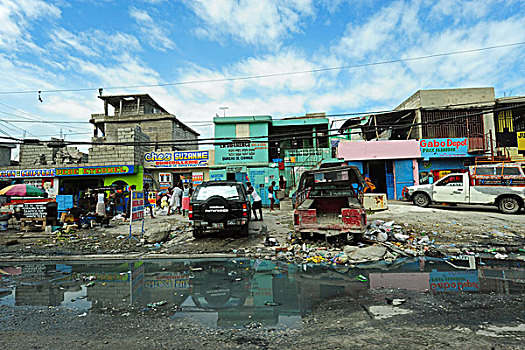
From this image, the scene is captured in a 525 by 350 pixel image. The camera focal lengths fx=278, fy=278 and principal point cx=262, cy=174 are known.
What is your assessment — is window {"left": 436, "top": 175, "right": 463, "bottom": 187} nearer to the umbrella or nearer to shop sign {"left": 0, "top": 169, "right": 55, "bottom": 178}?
the umbrella

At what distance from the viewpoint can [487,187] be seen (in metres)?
12.6

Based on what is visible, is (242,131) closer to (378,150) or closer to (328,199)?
(378,150)

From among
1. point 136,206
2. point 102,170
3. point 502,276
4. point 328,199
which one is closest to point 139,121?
point 102,170

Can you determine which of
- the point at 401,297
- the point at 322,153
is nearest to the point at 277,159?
the point at 322,153

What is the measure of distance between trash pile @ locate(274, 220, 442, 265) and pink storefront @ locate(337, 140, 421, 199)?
11.6 metres

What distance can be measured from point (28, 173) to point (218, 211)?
20.1 meters

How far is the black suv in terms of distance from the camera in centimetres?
823

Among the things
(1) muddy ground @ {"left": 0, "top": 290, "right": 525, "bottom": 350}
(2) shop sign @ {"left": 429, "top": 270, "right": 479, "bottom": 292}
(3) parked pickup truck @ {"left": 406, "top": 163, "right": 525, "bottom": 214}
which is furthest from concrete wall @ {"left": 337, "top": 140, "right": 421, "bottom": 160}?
(1) muddy ground @ {"left": 0, "top": 290, "right": 525, "bottom": 350}

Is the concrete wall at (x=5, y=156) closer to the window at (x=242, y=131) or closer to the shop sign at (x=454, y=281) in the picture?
the window at (x=242, y=131)

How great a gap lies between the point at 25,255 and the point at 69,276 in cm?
298

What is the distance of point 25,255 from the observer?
24.7 ft

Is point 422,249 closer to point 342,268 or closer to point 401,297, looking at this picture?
point 342,268

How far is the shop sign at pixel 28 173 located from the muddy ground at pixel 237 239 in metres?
10.6

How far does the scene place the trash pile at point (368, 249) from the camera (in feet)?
21.5
